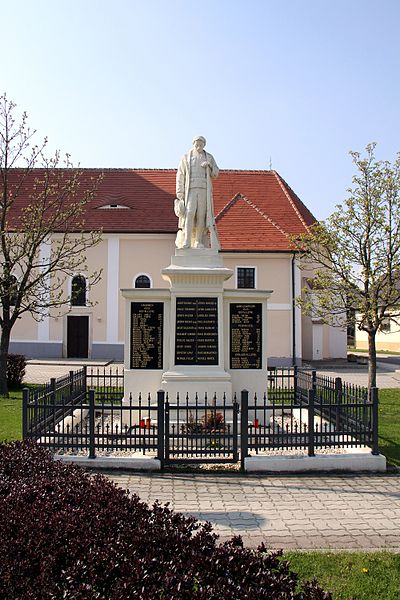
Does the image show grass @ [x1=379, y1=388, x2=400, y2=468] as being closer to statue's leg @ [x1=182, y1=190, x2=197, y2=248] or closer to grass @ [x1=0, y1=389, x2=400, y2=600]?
grass @ [x1=0, y1=389, x2=400, y2=600]

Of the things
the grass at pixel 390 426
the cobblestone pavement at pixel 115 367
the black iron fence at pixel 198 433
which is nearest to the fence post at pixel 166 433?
the black iron fence at pixel 198 433

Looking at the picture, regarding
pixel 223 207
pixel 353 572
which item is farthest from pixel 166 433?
pixel 223 207

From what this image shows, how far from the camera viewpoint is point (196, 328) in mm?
11094

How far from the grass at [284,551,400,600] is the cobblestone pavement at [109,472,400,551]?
0.33 m

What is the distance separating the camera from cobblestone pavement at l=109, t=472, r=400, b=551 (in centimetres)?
596

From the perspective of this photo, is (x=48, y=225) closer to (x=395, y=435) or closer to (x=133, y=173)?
(x=395, y=435)

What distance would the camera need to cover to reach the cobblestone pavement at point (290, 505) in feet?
19.6

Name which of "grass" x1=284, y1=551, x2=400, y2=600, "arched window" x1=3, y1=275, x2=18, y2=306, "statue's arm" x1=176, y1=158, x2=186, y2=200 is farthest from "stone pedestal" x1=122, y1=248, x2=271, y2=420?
"arched window" x1=3, y1=275, x2=18, y2=306

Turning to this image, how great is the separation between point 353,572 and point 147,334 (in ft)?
22.9

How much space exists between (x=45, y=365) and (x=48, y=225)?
33.8 ft

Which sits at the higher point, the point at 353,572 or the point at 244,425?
the point at 244,425

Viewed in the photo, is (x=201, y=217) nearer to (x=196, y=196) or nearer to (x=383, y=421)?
(x=196, y=196)

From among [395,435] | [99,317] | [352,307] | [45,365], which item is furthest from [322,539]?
[99,317]

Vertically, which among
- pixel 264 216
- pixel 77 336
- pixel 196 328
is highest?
pixel 264 216
